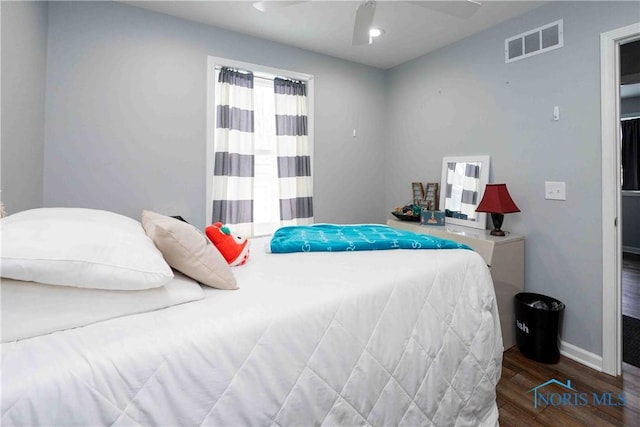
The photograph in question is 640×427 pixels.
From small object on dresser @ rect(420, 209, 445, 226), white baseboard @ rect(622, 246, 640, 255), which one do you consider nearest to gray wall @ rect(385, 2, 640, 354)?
small object on dresser @ rect(420, 209, 445, 226)

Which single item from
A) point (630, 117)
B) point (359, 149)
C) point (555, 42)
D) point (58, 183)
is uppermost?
point (630, 117)

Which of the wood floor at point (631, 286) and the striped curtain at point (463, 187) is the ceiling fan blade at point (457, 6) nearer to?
the striped curtain at point (463, 187)

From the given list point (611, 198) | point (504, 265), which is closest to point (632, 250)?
point (611, 198)

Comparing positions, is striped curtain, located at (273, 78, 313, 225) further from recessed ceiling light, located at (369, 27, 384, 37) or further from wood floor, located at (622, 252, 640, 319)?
wood floor, located at (622, 252, 640, 319)

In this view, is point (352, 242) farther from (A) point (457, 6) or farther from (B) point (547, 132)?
(B) point (547, 132)

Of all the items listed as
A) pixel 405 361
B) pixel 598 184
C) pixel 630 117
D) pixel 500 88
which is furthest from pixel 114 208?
pixel 630 117

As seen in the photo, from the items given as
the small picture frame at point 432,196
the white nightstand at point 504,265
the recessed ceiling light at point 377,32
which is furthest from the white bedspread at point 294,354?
the recessed ceiling light at point 377,32

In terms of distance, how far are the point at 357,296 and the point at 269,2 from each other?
160 cm

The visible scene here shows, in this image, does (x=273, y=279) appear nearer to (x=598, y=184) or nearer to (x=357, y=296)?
(x=357, y=296)

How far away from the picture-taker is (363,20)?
73.9 inches

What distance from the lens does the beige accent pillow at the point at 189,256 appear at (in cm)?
115

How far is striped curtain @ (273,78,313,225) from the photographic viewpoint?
3.22m

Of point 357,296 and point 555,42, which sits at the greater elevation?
point 555,42

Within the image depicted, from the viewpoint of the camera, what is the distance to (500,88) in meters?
2.76
